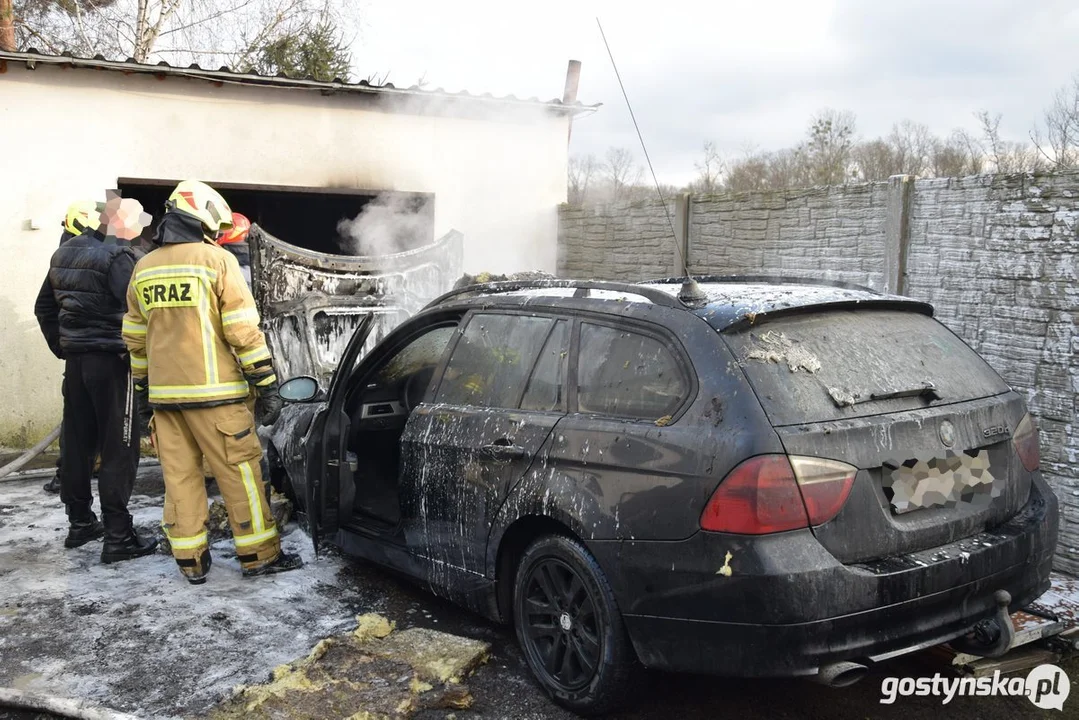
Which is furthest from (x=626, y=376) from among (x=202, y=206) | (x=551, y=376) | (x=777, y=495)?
(x=202, y=206)

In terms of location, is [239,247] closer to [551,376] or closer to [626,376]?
[551,376]

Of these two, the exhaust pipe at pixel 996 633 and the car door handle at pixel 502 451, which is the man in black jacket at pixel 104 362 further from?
the exhaust pipe at pixel 996 633

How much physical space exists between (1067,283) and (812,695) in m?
2.49

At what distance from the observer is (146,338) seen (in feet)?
15.6

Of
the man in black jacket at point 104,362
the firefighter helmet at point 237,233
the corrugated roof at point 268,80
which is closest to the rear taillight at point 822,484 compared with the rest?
the man in black jacket at point 104,362

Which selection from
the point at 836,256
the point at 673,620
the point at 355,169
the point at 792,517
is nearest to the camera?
the point at 792,517

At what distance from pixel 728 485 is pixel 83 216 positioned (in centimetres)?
470

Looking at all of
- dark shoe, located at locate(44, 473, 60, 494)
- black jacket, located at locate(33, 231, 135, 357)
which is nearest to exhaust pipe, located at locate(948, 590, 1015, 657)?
black jacket, located at locate(33, 231, 135, 357)

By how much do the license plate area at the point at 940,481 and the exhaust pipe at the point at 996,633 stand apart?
323mm

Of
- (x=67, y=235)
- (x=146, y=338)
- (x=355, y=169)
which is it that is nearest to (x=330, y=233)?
(x=355, y=169)

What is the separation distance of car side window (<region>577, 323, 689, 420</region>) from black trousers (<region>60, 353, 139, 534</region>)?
10.3 ft

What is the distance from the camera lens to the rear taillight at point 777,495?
8.70ft

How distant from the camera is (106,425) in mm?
5160

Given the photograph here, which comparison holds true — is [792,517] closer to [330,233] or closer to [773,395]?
[773,395]
